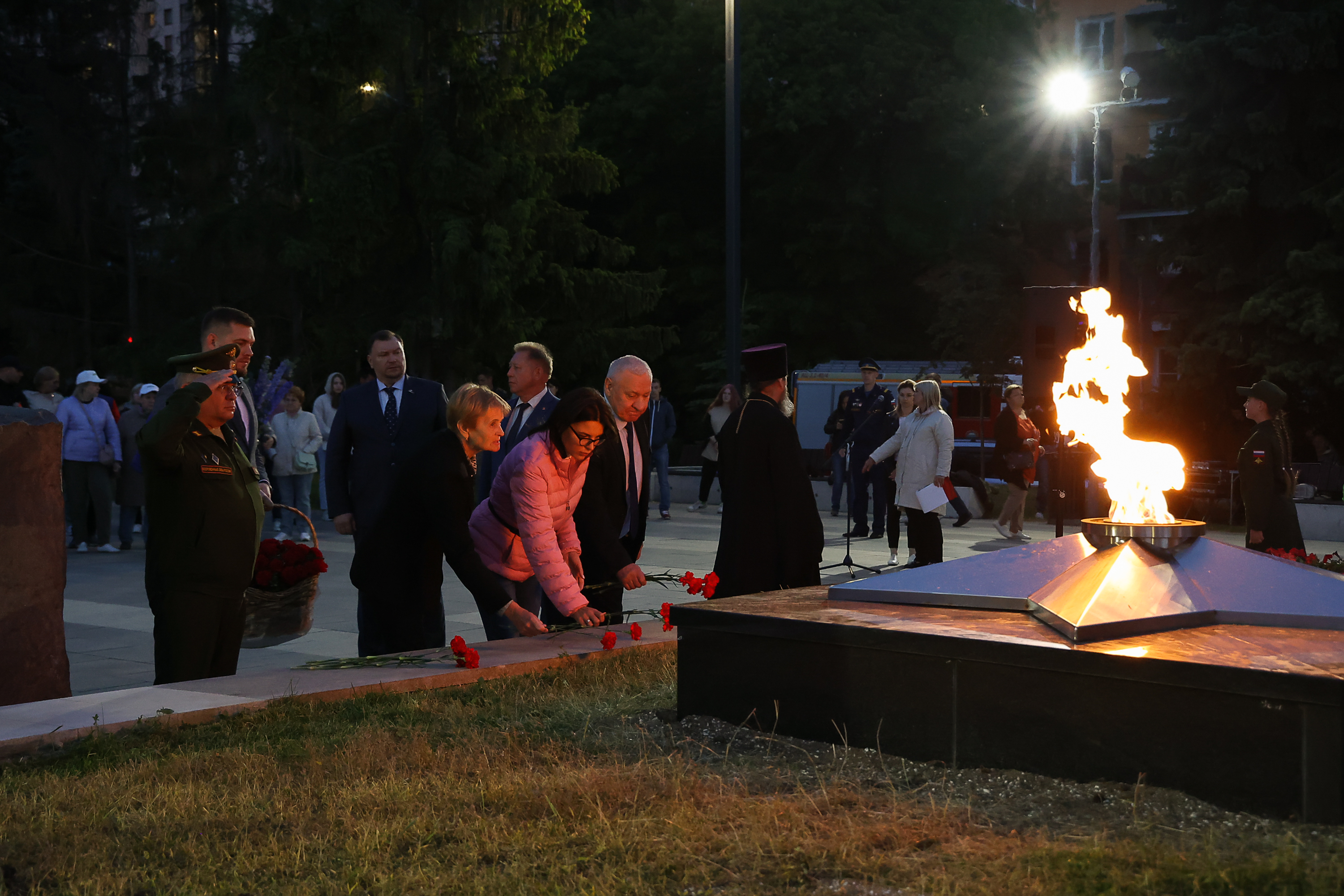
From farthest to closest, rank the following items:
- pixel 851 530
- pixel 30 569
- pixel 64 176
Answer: pixel 64 176 → pixel 851 530 → pixel 30 569

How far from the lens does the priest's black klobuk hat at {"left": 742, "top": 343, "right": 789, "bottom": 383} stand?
310 inches

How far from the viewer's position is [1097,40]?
151ft

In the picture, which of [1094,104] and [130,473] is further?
[1094,104]

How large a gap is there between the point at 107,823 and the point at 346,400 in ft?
14.7

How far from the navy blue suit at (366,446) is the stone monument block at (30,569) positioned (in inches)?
90.7

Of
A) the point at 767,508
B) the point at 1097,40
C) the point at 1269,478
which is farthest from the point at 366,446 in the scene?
the point at 1097,40

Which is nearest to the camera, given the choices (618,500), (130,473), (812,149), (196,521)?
(196,521)

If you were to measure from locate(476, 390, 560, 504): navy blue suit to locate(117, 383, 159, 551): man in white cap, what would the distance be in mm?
7346

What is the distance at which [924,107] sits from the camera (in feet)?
113

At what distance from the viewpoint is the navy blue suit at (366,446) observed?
8.48 metres

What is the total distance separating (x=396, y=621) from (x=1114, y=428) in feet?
11.1

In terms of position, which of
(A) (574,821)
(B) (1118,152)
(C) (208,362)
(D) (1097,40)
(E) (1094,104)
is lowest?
(A) (574,821)

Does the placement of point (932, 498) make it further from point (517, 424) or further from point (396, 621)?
point (396, 621)

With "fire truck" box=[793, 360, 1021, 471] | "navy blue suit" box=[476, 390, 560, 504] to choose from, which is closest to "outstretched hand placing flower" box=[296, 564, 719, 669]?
"navy blue suit" box=[476, 390, 560, 504]
